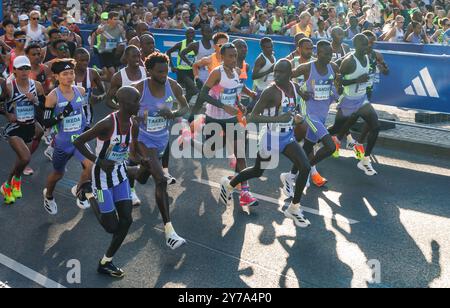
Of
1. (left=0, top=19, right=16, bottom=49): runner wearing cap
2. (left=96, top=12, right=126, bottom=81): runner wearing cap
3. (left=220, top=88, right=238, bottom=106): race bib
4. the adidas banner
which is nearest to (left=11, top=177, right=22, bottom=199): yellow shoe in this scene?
(left=220, top=88, right=238, bottom=106): race bib

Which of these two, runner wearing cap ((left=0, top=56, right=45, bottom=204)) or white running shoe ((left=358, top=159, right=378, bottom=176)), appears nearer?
runner wearing cap ((left=0, top=56, right=45, bottom=204))

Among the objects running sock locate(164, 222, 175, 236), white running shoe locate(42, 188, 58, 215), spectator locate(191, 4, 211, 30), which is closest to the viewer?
running sock locate(164, 222, 175, 236)

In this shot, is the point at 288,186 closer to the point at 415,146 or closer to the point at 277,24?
the point at 415,146

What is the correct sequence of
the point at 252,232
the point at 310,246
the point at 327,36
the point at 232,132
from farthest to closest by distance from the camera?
the point at 327,36, the point at 232,132, the point at 252,232, the point at 310,246

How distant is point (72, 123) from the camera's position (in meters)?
7.59

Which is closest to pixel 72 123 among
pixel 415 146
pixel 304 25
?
pixel 415 146

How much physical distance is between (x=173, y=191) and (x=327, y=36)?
9.91 metres

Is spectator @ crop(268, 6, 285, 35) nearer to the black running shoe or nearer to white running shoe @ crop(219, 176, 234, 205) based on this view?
white running shoe @ crop(219, 176, 234, 205)

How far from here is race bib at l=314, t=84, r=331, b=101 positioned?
8555mm

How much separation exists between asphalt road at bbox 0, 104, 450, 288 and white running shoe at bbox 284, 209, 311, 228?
0.09 metres
